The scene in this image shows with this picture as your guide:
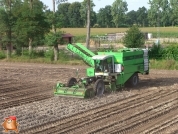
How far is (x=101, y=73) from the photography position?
18234 mm

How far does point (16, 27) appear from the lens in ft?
122

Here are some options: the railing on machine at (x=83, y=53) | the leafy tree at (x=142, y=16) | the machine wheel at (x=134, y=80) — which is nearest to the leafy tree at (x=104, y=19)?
the leafy tree at (x=142, y=16)

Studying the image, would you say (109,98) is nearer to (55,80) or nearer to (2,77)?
(55,80)

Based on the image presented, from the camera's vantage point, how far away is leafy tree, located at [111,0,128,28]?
123m

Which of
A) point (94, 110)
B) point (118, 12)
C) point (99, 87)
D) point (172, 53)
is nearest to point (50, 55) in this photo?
point (172, 53)

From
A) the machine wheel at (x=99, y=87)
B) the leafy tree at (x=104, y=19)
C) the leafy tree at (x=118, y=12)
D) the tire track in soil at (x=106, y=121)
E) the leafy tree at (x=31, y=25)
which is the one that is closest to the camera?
the tire track in soil at (x=106, y=121)

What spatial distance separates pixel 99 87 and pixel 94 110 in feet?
9.82

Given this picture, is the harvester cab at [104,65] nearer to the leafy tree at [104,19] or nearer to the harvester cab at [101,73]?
the harvester cab at [101,73]

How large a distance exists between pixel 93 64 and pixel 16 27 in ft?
67.4

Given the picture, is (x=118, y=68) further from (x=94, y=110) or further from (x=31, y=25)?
(x=31, y=25)

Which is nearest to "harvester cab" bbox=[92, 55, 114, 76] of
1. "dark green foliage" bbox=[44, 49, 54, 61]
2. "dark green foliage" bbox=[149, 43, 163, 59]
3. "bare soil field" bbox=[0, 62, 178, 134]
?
"bare soil field" bbox=[0, 62, 178, 134]

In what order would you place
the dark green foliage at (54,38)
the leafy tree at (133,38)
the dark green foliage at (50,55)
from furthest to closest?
1. the dark green foliage at (50,55)
2. the leafy tree at (133,38)
3. the dark green foliage at (54,38)

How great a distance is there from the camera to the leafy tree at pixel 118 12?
404 ft

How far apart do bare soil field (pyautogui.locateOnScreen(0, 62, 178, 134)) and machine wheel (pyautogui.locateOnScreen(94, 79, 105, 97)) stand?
→ 0.99ft
